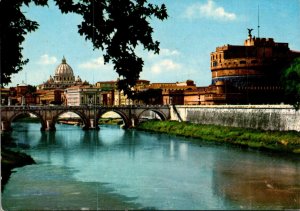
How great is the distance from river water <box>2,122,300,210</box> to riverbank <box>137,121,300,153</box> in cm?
175

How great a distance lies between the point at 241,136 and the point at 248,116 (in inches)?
174

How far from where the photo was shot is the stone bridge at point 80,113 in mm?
49031

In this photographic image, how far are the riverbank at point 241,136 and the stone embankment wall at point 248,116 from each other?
1.10m

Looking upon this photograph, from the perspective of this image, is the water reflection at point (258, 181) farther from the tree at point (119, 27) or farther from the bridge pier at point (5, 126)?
the bridge pier at point (5, 126)

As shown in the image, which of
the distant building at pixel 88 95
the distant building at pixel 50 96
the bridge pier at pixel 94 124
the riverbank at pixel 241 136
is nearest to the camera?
the riverbank at pixel 241 136

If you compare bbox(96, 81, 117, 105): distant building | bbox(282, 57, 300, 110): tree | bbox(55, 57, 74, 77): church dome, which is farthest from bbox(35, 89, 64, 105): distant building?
bbox(282, 57, 300, 110): tree

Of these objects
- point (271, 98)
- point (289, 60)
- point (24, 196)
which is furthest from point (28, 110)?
point (24, 196)

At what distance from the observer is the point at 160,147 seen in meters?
33.0

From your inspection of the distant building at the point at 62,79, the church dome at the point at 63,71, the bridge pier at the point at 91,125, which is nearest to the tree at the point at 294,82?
the bridge pier at the point at 91,125

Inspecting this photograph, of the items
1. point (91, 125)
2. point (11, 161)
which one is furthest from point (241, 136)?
point (91, 125)

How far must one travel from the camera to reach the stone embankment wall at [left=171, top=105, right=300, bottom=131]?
33.6 meters

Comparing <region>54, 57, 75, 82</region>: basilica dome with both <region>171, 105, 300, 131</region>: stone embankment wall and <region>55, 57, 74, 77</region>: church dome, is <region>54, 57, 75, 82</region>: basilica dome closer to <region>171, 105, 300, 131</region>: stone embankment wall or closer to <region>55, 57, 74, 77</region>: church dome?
<region>55, 57, 74, 77</region>: church dome

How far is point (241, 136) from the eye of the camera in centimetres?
3488

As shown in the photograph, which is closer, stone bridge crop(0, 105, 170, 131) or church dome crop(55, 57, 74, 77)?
stone bridge crop(0, 105, 170, 131)
